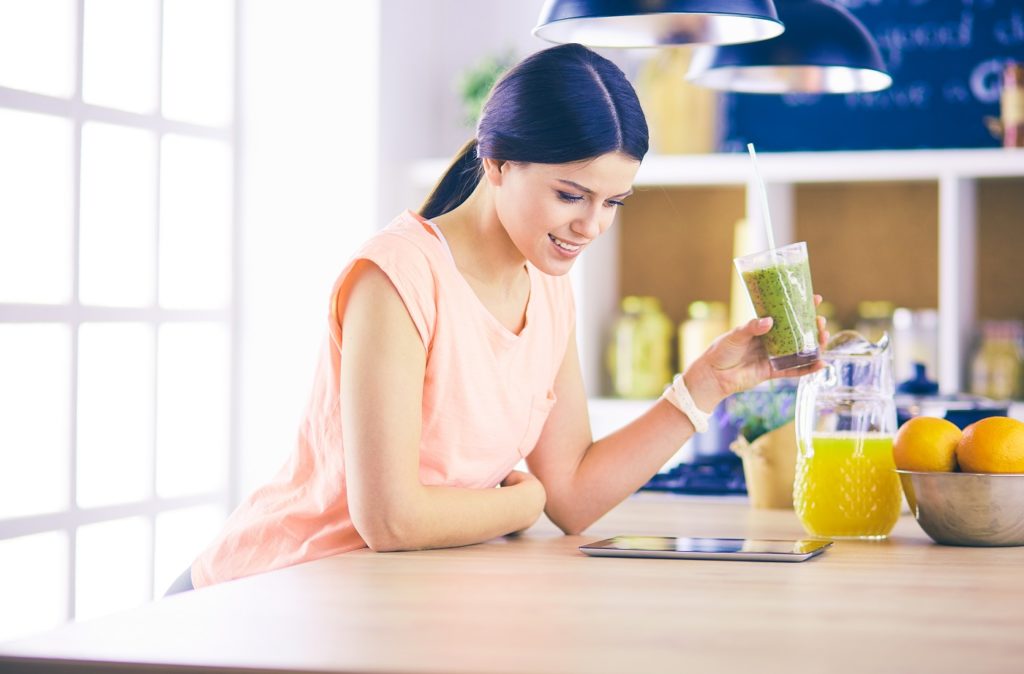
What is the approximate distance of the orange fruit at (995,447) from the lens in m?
1.47

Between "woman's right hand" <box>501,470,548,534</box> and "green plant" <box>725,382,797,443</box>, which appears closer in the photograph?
"woman's right hand" <box>501,470,548,534</box>

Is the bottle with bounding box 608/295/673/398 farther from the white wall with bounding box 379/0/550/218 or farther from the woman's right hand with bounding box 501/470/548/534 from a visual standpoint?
the woman's right hand with bounding box 501/470/548/534

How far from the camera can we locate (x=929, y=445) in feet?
4.97

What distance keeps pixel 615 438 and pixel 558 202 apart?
1.27 feet

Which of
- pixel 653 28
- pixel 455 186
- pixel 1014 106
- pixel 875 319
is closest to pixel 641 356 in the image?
pixel 875 319

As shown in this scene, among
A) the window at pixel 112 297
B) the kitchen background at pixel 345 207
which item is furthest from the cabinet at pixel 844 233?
the window at pixel 112 297

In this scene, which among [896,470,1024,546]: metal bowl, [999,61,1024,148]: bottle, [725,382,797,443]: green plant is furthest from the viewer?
[999,61,1024,148]: bottle

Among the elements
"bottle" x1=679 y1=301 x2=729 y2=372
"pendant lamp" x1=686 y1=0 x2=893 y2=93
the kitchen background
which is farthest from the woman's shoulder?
"bottle" x1=679 y1=301 x2=729 y2=372

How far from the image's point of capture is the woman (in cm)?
147

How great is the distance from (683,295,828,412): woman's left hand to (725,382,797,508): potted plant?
0.26m

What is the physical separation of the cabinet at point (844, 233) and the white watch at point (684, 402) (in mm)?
1849

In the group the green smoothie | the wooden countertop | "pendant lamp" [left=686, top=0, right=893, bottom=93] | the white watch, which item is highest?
"pendant lamp" [left=686, top=0, right=893, bottom=93]

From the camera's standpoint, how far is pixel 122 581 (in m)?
3.24

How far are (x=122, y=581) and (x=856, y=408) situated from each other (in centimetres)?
220
